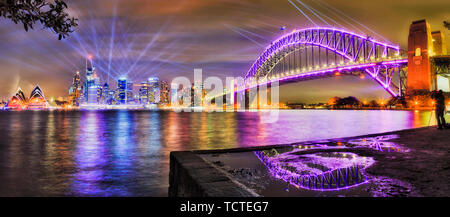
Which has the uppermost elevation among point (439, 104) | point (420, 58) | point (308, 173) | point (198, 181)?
point (420, 58)

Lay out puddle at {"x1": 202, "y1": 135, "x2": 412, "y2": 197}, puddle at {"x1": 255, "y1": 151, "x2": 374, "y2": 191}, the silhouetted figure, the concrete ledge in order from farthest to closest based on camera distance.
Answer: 1. the silhouetted figure
2. puddle at {"x1": 255, "y1": 151, "x2": 374, "y2": 191}
3. puddle at {"x1": 202, "y1": 135, "x2": 412, "y2": 197}
4. the concrete ledge

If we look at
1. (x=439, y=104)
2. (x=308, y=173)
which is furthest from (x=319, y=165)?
(x=439, y=104)

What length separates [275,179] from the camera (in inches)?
154

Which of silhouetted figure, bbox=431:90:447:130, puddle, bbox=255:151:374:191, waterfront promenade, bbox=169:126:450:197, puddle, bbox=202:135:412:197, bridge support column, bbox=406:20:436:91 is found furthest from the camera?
bridge support column, bbox=406:20:436:91

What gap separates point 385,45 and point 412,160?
211 feet

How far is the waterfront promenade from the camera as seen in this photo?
2738 millimetres

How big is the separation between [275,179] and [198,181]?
1530mm

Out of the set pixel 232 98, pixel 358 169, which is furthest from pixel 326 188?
pixel 232 98

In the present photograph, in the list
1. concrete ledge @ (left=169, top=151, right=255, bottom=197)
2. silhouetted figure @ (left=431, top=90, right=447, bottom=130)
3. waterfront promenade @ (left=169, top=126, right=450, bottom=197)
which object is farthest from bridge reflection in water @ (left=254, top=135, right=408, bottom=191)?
silhouetted figure @ (left=431, top=90, right=447, bottom=130)

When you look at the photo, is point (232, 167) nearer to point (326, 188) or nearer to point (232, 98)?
point (326, 188)

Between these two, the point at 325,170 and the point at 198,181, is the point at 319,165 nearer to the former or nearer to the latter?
the point at 325,170

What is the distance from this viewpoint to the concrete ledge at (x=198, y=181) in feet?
7.95

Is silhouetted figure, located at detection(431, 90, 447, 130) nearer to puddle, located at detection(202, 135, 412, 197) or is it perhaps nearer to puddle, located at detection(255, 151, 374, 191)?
puddle, located at detection(202, 135, 412, 197)
